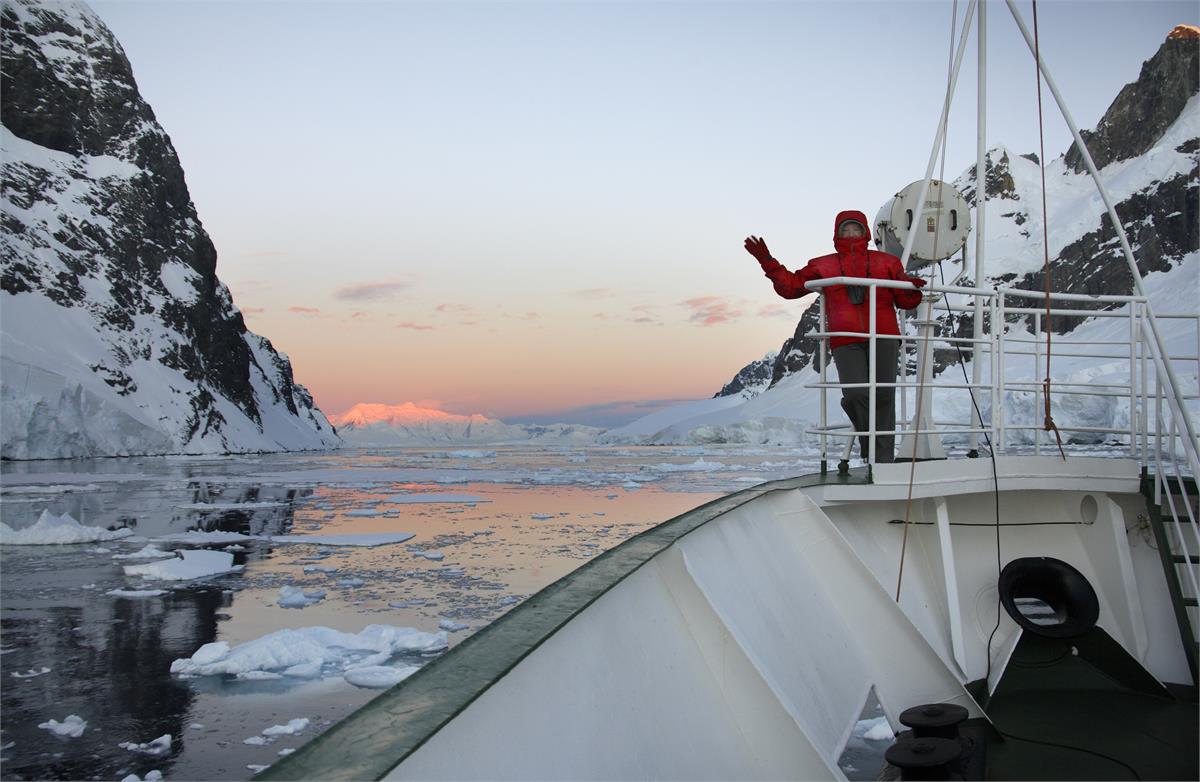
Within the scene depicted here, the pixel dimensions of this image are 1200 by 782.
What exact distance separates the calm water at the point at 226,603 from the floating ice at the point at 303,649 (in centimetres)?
17

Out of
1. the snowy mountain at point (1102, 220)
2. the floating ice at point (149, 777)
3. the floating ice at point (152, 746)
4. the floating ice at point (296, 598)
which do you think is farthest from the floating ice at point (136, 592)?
the snowy mountain at point (1102, 220)

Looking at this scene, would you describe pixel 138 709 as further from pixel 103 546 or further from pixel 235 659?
pixel 103 546

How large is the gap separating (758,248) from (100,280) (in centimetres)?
8125

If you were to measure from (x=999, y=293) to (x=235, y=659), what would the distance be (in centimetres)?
578

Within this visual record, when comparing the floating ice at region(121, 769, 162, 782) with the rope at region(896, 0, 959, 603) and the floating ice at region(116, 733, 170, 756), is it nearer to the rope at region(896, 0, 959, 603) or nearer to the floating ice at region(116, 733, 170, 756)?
the floating ice at region(116, 733, 170, 756)

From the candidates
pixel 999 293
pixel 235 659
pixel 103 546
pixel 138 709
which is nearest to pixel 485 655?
pixel 999 293

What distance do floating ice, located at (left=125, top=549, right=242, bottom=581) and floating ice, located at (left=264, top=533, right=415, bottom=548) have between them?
2.10m

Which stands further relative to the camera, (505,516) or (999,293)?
(505,516)

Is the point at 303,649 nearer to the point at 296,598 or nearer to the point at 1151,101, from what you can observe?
the point at 296,598

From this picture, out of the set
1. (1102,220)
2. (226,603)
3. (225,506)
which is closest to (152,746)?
(226,603)

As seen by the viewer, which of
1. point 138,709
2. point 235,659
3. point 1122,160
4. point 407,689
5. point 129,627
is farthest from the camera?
point 1122,160

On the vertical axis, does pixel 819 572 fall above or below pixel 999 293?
below

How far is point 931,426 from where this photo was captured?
488 centimetres

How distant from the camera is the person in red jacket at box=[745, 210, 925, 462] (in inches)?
181
